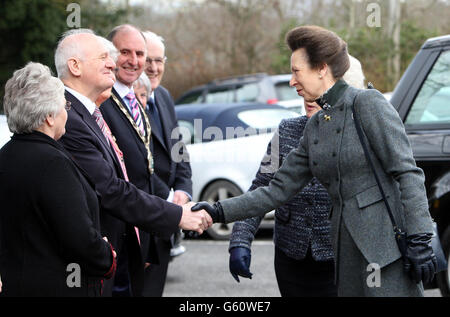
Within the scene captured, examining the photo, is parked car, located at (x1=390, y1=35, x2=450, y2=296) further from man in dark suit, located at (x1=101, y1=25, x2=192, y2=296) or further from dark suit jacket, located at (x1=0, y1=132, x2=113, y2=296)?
dark suit jacket, located at (x1=0, y1=132, x2=113, y2=296)

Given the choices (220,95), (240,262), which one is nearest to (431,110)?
(240,262)

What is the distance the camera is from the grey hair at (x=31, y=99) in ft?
10.2

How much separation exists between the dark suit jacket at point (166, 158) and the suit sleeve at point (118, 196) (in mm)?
775

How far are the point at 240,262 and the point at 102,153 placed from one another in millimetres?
927

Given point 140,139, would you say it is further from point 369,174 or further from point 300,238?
point 369,174

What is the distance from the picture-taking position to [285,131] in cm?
399

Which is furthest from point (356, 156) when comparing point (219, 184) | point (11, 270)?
point (219, 184)

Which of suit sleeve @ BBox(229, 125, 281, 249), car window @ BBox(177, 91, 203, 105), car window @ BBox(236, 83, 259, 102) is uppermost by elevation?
suit sleeve @ BBox(229, 125, 281, 249)

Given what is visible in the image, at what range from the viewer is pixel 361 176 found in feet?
10.4

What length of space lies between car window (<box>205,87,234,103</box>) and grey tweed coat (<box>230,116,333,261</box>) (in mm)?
11501

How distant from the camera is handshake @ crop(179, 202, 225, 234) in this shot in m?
3.75

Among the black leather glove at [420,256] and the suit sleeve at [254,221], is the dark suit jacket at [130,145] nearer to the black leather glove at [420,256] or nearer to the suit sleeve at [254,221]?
the suit sleeve at [254,221]

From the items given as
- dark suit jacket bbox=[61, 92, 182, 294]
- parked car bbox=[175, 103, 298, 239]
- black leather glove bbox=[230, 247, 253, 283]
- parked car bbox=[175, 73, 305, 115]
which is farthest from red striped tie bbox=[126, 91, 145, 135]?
Result: parked car bbox=[175, 73, 305, 115]

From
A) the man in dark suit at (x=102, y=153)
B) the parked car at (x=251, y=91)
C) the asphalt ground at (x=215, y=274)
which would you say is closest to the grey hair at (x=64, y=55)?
the man in dark suit at (x=102, y=153)
